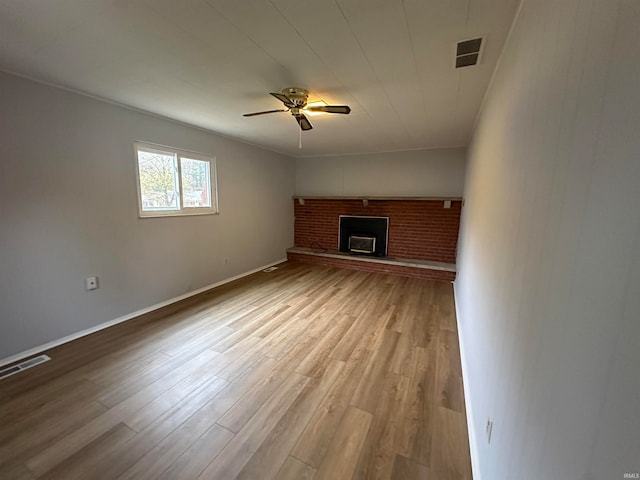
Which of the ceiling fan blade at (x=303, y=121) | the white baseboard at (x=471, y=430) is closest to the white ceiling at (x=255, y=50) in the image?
the ceiling fan blade at (x=303, y=121)

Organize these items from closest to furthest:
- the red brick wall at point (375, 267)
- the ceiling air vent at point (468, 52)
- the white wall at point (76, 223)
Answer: the ceiling air vent at point (468, 52) → the white wall at point (76, 223) → the red brick wall at point (375, 267)

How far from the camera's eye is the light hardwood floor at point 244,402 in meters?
1.45

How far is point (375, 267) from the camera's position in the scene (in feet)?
17.4

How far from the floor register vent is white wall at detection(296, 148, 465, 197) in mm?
4834

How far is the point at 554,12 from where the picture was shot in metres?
0.86

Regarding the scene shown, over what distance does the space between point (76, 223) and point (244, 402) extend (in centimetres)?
238

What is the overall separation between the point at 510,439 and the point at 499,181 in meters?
1.21

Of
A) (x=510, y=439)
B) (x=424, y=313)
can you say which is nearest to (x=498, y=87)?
(x=510, y=439)

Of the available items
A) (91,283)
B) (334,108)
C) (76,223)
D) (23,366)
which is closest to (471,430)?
(334,108)

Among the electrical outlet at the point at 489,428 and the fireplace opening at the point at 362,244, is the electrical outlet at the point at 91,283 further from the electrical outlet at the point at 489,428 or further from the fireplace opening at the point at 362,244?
the fireplace opening at the point at 362,244

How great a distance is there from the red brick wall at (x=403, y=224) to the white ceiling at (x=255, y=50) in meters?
2.29

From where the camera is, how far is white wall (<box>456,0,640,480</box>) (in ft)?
1.47

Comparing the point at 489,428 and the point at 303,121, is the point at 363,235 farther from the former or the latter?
the point at 489,428

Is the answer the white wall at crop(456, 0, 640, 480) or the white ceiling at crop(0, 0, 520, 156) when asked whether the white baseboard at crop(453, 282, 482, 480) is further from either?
the white ceiling at crop(0, 0, 520, 156)
